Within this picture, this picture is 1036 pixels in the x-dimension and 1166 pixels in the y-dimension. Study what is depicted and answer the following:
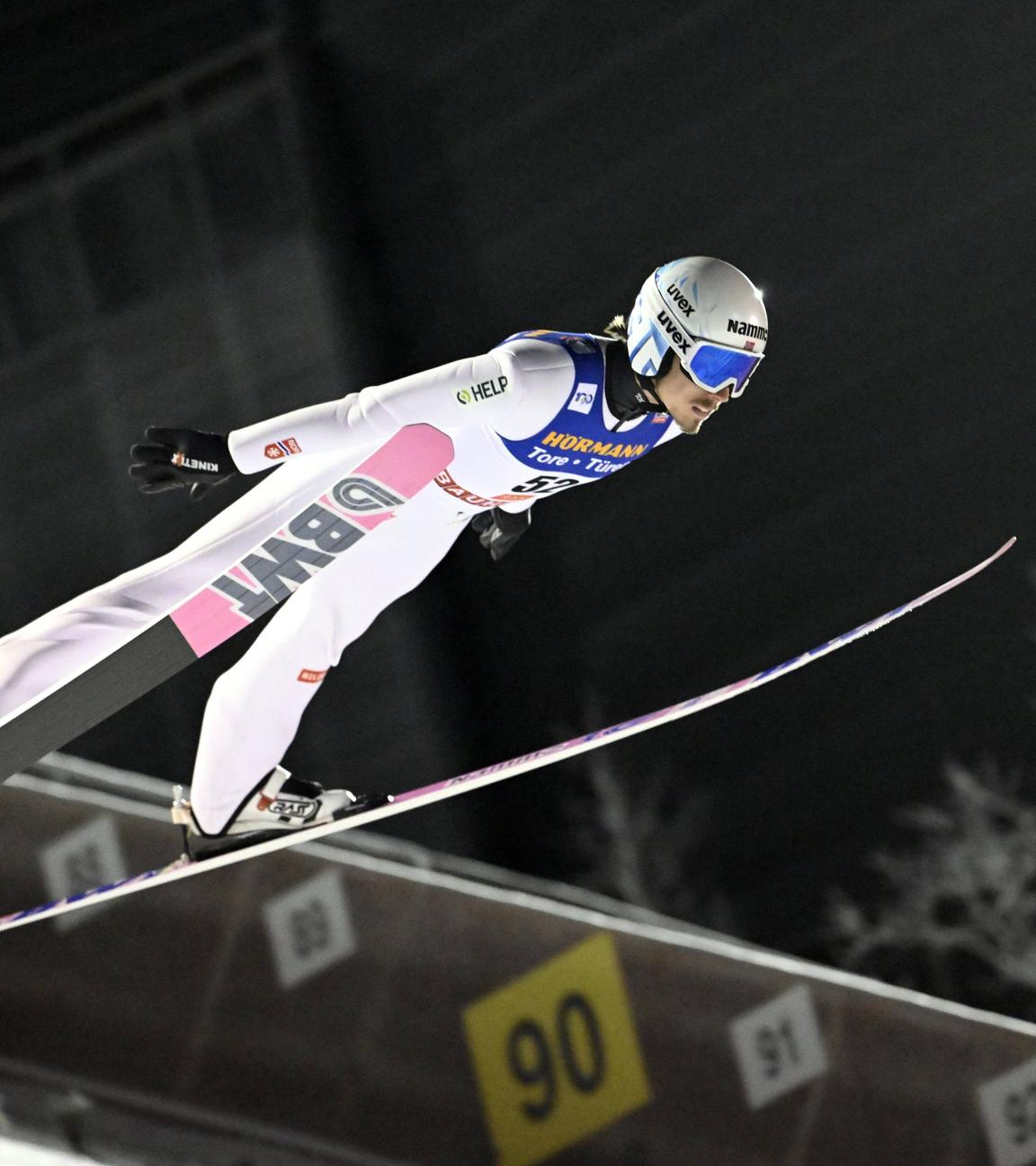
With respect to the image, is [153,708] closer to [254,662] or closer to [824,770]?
[824,770]

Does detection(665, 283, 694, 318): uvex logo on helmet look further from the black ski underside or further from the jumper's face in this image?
the black ski underside

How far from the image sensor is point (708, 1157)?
6008 mm

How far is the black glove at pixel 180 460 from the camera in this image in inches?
134

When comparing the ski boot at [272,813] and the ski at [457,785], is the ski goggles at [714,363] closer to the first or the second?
the ski at [457,785]

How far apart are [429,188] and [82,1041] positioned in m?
12.0

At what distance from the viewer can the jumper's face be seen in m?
3.48

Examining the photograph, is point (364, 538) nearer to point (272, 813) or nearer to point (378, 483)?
point (378, 483)

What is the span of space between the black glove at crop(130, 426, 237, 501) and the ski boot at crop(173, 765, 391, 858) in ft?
3.12

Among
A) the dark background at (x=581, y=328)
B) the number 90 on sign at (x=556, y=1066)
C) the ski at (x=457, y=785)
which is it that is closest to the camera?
the ski at (x=457, y=785)

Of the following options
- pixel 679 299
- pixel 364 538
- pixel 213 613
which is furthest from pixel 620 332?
pixel 213 613

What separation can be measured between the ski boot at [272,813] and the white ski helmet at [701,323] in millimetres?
1402

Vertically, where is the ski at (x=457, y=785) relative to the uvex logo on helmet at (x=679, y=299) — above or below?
below

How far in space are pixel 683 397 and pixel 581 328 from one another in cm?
1286

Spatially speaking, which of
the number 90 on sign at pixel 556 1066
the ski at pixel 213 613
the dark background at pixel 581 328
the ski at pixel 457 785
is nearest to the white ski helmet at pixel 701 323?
the ski at pixel 213 613
